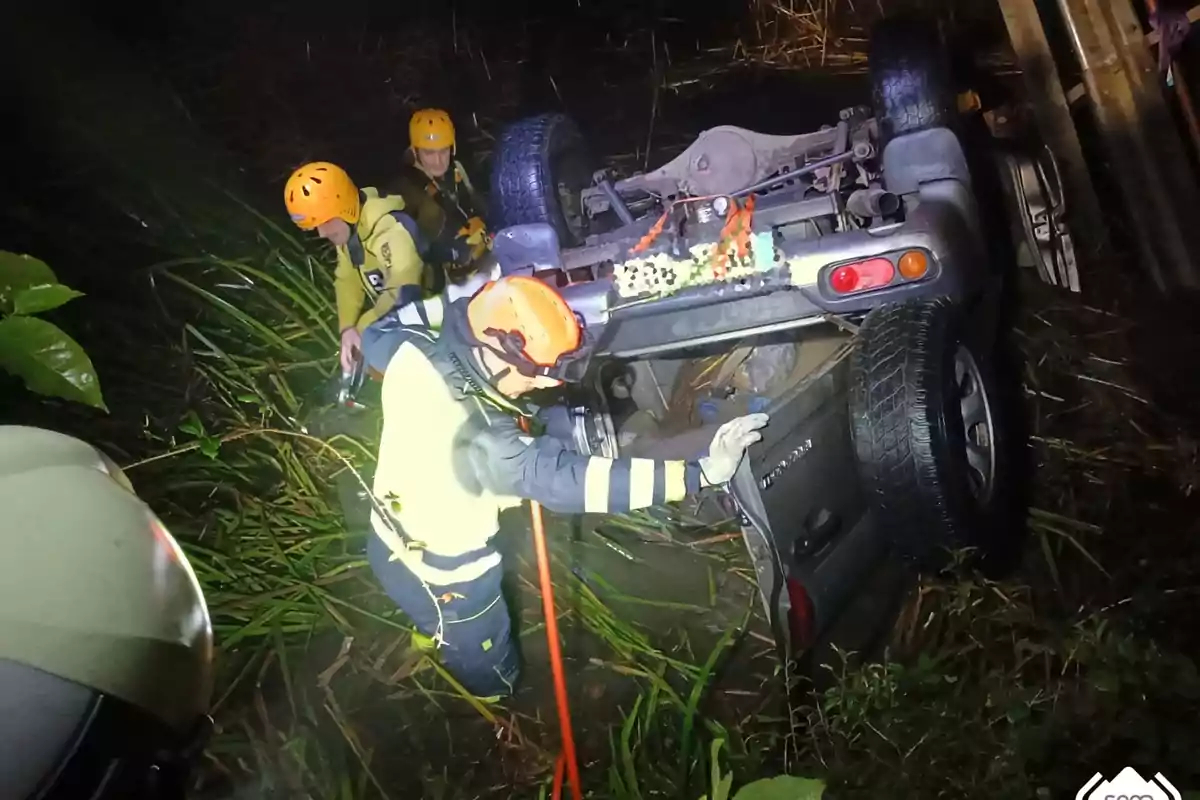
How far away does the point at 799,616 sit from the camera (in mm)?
1632

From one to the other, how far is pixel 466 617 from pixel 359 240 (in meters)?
0.89

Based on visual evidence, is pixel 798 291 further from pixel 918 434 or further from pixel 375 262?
pixel 375 262

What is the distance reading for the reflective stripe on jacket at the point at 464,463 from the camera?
61.1 inches

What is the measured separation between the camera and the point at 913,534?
1.60 meters

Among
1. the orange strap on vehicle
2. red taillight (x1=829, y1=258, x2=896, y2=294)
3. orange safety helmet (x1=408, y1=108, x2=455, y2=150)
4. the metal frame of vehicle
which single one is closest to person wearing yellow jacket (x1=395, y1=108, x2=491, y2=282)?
orange safety helmet (x1=408, y1=108, x2=455, y2=150)

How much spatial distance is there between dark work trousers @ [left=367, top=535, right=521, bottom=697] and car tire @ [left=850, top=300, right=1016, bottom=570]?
697mm

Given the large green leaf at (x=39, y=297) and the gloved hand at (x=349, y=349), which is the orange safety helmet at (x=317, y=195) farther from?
the large green leaf at (x=39, y=297)

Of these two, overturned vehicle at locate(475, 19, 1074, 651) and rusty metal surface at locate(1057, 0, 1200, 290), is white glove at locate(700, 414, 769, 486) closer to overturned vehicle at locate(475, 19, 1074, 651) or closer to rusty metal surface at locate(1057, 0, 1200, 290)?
overturned vehicle at locate(475, 19, 1074, 651)

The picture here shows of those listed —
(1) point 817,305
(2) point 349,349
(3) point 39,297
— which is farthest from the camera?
(2) point 349,349

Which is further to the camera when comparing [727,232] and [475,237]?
[475,237]

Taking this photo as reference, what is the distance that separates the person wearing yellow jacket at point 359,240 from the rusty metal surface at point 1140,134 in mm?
1524

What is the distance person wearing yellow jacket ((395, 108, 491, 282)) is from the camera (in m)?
2.36

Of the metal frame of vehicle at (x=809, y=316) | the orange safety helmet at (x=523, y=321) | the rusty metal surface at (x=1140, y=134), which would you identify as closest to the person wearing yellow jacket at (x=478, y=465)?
the orange safety helmet at (x=523, y=321)
